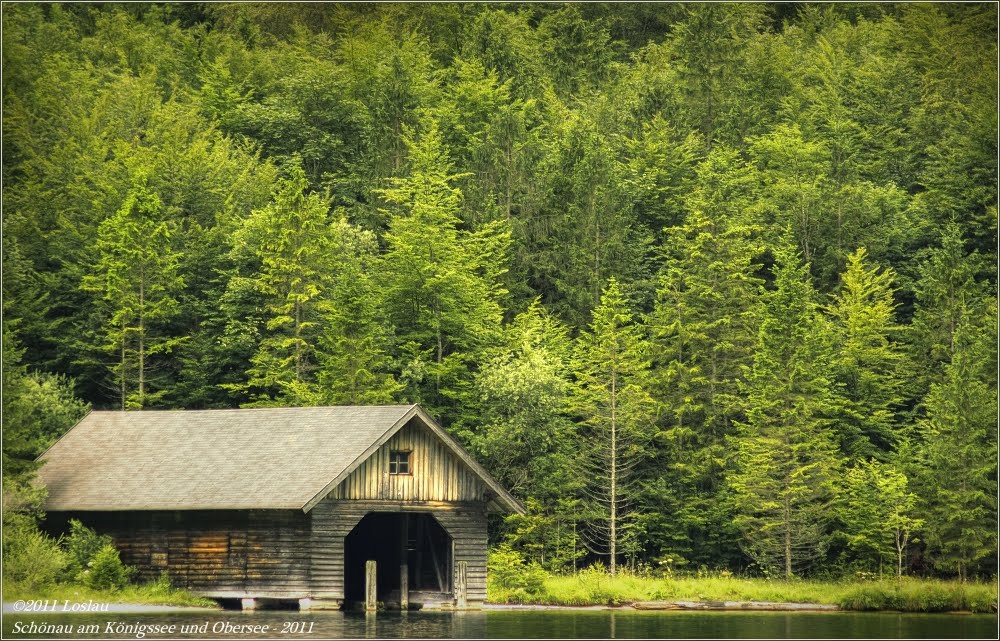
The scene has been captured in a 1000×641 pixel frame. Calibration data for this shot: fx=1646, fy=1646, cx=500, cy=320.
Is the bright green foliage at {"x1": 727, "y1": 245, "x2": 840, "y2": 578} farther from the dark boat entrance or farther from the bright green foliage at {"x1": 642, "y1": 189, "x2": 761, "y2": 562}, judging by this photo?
the dark boat entrance

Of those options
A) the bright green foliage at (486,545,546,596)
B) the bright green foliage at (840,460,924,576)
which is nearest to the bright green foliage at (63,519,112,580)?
the bright green foliage at (486,545,546,596)

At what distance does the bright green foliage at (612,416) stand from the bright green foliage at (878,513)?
9836 millimetres

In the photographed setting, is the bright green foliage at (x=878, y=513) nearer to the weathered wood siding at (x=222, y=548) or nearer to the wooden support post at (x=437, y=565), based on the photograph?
the wooden support post at (x=437, y=565)

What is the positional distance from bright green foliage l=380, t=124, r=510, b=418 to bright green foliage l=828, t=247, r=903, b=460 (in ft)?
58.2

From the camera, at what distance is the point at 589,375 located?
247 ft

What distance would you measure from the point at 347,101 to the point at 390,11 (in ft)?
65.5

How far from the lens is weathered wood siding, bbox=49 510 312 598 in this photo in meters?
54.8

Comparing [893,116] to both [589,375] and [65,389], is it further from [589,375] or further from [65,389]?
[65,389]

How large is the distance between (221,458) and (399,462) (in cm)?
626

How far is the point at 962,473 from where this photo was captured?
224 feet

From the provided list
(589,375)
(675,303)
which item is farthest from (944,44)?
(589,375)

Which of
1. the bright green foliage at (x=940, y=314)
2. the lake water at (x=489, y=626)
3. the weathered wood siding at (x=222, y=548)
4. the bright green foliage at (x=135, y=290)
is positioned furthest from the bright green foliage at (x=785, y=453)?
the bright green foliage at (x=135, y=290)

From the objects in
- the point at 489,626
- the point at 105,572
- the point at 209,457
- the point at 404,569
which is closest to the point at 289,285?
the point at 209,457

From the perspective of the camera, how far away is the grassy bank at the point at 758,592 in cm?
6262
